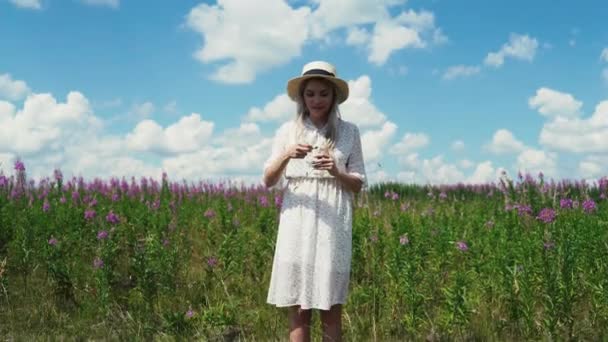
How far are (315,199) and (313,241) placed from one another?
26 centimetres

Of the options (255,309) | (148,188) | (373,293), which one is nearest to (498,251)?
(373,293)

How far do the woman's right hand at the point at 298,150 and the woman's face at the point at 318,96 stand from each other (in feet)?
1.20

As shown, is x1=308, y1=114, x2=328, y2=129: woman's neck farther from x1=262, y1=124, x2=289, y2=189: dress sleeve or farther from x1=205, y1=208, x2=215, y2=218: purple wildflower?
x1=205, y1=208, x2=215, y2=218: purple wildflower

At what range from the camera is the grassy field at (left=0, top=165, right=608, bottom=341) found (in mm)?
4973

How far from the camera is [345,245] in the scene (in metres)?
3.68

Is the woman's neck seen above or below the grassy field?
above

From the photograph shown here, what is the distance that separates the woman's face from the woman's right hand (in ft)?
1.20

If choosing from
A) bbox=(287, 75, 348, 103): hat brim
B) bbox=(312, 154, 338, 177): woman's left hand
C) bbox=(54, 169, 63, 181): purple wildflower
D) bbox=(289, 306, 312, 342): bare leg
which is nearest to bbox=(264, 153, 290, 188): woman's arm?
bbox=(312, 154, 338, 177): woman's left hand

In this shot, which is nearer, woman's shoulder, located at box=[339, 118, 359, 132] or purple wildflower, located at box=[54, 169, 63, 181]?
woman's shoulder, located at box=[339, 118, 359, 132]

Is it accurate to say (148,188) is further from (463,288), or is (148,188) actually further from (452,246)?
(463,288)

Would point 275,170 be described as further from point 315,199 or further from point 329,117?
point 329,117

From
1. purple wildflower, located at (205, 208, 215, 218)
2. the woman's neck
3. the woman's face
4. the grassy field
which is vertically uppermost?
the woman's face

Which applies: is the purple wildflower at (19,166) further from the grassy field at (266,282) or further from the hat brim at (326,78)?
the hat brim at (326,78)

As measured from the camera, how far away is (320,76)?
375cm
